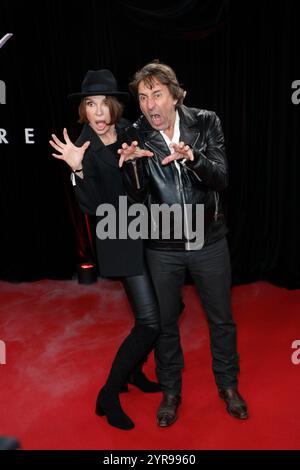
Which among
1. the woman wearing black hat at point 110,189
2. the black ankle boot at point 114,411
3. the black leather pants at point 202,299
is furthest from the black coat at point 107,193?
the black ankle boot at point 114,411

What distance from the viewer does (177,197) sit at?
199 centimetres

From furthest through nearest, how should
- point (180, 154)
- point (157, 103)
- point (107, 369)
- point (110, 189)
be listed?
point (107, 369) → point (110, 189) → point (157, 103) → point (180, 154)

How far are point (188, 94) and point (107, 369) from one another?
87.3 inches

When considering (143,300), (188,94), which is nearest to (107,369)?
(143,300)

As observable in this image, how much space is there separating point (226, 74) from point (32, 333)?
2.37 m

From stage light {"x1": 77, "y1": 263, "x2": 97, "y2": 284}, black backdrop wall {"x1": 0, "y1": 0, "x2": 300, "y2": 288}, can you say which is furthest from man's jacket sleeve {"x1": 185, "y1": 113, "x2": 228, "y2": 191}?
stage light {"x1": 77, "y1": 263, "x2": 97, "y2": 284}

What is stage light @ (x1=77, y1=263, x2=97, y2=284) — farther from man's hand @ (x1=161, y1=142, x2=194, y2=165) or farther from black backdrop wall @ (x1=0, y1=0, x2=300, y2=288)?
man's hand @ (x1=161, y1=142, x2=194, y2=165)

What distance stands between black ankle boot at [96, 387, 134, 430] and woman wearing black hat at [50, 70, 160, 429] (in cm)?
1

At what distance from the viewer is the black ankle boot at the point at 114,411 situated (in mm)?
2152

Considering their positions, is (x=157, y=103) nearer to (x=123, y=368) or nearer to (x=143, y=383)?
(x=123, y=368)

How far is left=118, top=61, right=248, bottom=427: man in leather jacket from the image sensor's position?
1.93 m

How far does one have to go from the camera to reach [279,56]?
3723mm

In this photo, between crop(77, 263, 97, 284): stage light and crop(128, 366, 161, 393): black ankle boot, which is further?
crop(77, 263, 97, 284): stage light
